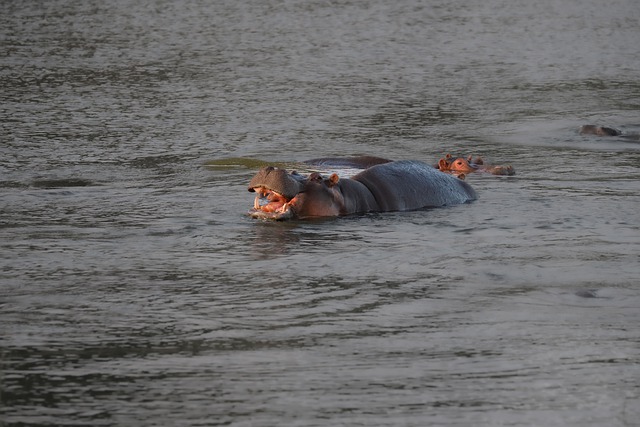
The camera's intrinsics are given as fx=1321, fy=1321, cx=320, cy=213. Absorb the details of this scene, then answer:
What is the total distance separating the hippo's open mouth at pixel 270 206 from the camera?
687cm

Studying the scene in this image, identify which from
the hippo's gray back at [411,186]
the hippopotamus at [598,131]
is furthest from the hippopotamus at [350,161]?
the hippopotamus at [598,131]

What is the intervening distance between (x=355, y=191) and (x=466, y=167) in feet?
4.84

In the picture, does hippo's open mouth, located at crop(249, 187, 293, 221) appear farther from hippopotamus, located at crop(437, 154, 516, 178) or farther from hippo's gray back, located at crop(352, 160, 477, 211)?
hippopotamus, located at crop(437, 154, 516, 178)

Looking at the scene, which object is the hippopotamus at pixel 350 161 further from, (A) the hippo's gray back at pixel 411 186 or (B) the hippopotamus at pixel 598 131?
(B) the hippopotamus at pixel 598 131

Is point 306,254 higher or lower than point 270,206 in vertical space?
lower

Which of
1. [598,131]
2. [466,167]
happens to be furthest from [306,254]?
[598,131]

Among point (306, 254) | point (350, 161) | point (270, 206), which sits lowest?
point (306, 254)

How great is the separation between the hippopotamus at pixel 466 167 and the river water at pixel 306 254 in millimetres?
105

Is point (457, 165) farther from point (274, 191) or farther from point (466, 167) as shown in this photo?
point (274, 191)

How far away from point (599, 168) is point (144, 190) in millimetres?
3030

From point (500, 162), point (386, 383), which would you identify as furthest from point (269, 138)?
point (386, 383)

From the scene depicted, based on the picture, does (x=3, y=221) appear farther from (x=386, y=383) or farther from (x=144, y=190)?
(x=386, y=383)

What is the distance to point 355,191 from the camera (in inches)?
279

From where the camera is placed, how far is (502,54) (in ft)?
49.7
